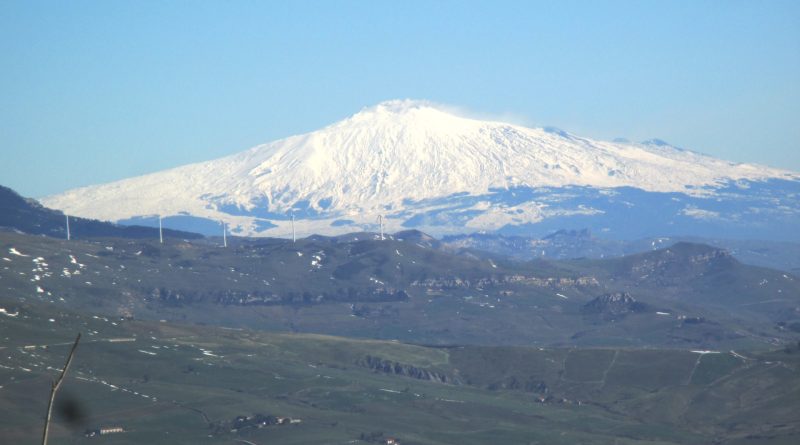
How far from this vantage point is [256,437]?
5517 inches

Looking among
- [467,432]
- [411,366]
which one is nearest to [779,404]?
[467,432]

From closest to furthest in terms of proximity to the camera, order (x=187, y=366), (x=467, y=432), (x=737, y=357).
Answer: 1. (x=467, y=432)
2. (x=187, y=366)
3. (x=737, y=357)

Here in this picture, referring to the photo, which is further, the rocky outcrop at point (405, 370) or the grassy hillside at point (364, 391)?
the rocky outcrop at point (405, 370)

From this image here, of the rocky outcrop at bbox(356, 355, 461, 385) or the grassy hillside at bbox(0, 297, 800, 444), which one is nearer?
the grassy hillside at bbox(0, 297, 800, 444)

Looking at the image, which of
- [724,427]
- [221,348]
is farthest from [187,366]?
[724,427]

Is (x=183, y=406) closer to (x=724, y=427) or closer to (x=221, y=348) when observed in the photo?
(x=221, y=348)

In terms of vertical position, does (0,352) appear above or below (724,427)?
above

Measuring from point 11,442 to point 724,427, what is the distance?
78379 mm

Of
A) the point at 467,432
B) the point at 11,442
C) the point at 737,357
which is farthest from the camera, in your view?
the point at 737,357

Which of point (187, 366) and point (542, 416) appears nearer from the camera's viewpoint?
point (542, 416)

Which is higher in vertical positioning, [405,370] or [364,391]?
[405,370]

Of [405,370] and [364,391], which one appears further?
[405,370]

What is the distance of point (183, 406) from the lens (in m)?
152

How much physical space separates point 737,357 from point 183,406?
254 ft
